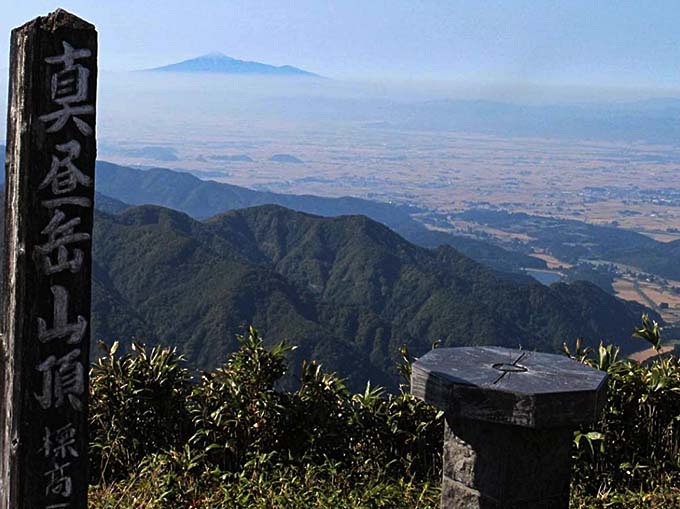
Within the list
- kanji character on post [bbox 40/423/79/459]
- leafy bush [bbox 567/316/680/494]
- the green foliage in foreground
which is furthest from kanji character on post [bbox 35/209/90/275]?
leafy bush [bbox 567/316/680/494]

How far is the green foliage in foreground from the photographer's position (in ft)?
18.1

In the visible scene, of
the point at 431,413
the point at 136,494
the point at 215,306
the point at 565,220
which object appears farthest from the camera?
the point at 565,220

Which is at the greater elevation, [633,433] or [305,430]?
[633,433]

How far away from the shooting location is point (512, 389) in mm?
4195

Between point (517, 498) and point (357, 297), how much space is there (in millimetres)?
45216

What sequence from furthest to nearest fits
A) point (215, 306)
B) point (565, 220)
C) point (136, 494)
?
point (565, 220) < point (215, 306) < point (136, 494)

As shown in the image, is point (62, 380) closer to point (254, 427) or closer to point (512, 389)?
point (512, 389)

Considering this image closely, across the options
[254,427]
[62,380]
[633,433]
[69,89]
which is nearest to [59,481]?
[62,380]

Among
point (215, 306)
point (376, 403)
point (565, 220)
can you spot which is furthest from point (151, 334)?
point (565, 220)

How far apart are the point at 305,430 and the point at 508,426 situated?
73.2 inches

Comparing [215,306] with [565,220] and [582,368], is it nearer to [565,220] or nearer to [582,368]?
[582,368]

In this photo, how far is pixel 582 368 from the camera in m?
4.73

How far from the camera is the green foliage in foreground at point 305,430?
18.1 ft

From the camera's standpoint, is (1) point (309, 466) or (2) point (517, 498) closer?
(2) point (517, 498)
